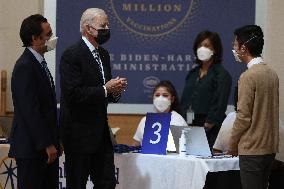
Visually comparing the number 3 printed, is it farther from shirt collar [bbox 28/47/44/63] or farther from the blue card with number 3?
shirt collar [bbox 28/47/44/63]

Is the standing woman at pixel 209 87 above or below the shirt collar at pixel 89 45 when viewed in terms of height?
below

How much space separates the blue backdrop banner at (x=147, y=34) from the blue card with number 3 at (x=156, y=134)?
204cm

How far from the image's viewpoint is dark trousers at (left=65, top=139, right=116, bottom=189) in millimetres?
4293

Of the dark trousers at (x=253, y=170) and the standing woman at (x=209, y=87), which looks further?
the standing woman at (x=209, y=87)

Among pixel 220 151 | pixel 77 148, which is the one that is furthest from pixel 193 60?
pixel 77 148

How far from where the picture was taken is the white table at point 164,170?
14.4 feet

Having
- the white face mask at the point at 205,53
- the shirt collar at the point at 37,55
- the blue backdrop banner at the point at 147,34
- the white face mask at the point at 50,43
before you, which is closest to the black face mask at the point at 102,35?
the white face mask at the point at 50,43

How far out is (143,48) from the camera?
6.79 metres

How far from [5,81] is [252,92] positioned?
3.42 metres

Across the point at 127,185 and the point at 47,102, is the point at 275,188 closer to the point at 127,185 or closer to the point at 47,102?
the point at 127,185

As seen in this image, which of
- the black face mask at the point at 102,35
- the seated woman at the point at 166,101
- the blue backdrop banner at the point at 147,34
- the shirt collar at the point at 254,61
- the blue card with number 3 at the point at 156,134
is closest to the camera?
the shirt collar at the point at 254,61

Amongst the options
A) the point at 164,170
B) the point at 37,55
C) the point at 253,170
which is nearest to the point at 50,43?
the point at 37,55

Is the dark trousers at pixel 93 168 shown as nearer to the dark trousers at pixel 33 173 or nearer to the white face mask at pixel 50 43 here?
the dark trousers at pixel 33 173

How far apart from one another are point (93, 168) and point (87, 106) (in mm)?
411
